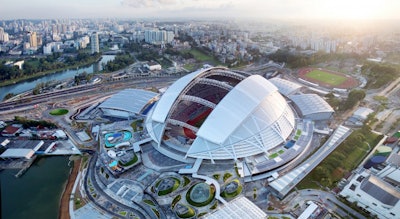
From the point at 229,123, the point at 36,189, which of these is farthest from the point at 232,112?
the point at 36,189

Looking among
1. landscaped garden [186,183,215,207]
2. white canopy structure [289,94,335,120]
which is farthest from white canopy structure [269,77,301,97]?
landscaped garden [186,183,215,207]

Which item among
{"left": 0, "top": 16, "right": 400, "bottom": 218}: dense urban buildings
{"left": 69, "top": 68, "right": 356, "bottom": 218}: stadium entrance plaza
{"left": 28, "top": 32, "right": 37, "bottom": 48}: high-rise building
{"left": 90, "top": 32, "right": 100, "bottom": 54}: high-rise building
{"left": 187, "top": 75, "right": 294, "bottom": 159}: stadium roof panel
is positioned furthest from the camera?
{"left": 28, "top": 32, "right": 37, "bottom": 48}: high-rise building

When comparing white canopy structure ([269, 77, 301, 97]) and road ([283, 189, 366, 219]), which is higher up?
white canopy structure ([269, 77, 301, 97])

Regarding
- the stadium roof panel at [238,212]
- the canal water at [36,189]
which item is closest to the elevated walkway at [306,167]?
the stadium roof panel at [238,212]

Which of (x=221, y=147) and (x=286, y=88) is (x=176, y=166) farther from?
(x=286, y=88)

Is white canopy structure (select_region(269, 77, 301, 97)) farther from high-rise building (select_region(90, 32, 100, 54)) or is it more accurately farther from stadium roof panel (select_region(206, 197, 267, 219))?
high-rise building (select_region(90, 32, 100, 54))

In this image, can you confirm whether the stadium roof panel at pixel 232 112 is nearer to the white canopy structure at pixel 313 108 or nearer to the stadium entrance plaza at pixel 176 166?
the stadium entrance plaza at pixel 176 166

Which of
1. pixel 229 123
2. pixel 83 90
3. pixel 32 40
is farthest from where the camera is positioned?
pixel 32 40
